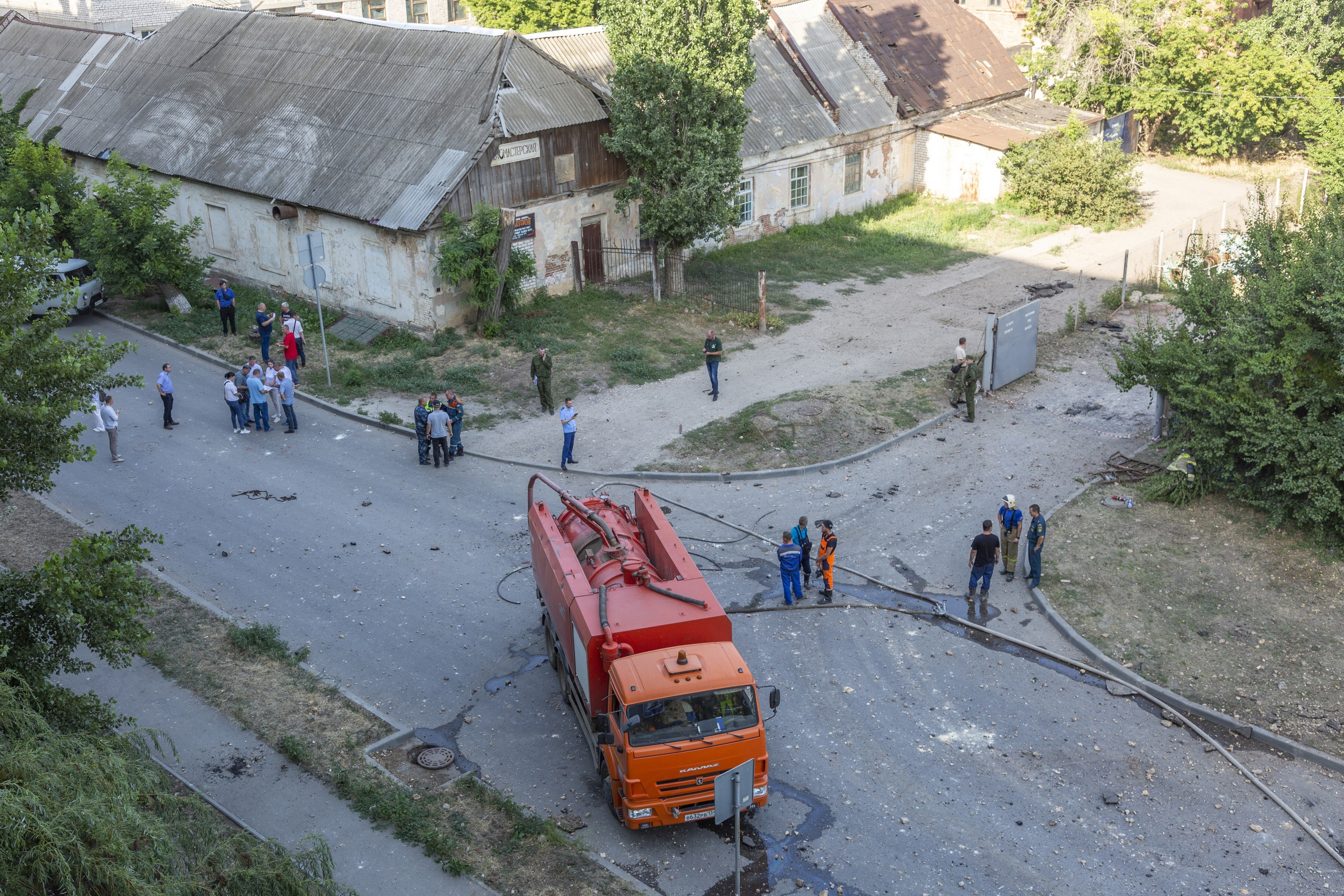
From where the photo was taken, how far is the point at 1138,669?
1510 cm

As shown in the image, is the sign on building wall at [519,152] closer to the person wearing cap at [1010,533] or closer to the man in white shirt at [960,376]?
the man in white shirt at [960,376]

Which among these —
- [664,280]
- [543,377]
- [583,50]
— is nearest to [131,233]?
[543,377]

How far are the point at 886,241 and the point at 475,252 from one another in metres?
15.0

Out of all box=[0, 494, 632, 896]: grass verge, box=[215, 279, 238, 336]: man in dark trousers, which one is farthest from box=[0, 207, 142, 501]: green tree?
box=[215, 279, 238, 336]: man in dark trousers

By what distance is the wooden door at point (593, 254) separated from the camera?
29734 mm

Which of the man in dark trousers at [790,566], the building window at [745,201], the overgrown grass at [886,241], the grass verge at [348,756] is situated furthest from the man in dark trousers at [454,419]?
the building window at [745,201]

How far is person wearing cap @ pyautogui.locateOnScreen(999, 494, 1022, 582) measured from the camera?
17.2 metres

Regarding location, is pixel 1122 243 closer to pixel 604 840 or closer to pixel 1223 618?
pixel 1223 618

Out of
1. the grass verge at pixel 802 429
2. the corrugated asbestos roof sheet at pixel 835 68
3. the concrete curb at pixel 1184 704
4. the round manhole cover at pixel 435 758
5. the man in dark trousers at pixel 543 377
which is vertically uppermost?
the corrugated asbestos roof sheet at pixel 835 68

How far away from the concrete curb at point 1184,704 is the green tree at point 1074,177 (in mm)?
23171

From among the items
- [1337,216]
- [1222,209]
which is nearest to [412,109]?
[1337,216]

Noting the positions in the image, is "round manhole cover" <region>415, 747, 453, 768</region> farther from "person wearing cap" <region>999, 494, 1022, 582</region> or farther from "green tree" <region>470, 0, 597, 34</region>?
"green tree" <region>470, 0, 597, 34</region>

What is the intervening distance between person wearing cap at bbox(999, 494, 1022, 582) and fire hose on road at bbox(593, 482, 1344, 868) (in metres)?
1.56

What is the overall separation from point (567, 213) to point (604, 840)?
19907 mm
